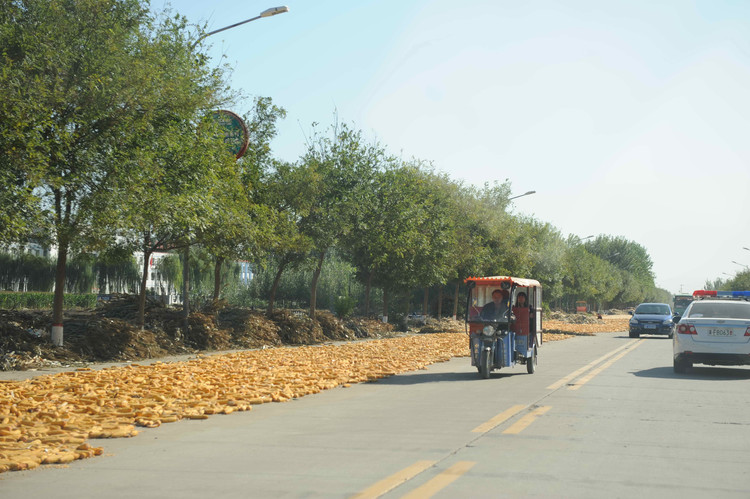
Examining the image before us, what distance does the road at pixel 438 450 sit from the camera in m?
5.99

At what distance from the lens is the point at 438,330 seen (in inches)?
1512

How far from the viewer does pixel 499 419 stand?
31.8 ft

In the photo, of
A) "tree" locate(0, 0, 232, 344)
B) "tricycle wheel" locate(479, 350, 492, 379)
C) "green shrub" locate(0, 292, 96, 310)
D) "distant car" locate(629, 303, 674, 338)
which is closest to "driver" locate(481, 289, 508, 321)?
"tricycle wheel" locate(479, 350, 492, 379)

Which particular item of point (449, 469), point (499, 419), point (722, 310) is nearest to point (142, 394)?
point (499, 419)

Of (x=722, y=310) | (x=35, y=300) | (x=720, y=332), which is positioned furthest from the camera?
(x=35, y=300)

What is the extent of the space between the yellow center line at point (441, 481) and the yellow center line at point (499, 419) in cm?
196

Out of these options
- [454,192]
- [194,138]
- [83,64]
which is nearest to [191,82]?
[194,138]

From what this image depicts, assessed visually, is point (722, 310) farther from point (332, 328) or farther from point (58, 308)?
point (332, 328)

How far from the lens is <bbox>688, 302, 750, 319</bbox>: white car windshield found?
16.7 m

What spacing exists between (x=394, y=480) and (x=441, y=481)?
367 millimetres

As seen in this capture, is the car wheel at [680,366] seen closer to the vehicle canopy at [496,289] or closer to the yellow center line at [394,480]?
the vehicle canopy at [496,289]

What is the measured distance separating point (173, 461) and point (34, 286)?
2188 inches

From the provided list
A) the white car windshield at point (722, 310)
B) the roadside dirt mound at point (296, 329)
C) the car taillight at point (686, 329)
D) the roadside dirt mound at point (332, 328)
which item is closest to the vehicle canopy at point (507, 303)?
the car taillight at point (686, 329)

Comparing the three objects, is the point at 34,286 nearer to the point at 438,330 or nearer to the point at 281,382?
the point at 438,330
